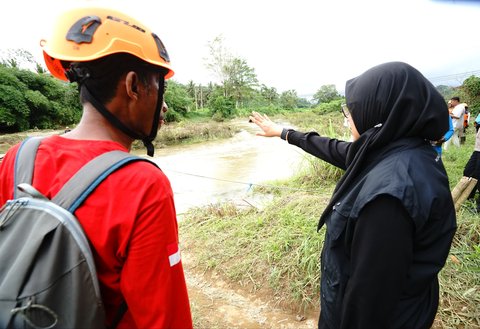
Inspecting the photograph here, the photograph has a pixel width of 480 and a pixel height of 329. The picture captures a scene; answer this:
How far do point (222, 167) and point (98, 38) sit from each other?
830 centimetres

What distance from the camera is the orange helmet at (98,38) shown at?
0.78 metres

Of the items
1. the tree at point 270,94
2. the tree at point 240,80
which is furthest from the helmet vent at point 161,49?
the tree at point 270,94

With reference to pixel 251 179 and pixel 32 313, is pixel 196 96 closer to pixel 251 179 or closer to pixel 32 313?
pixel 251 179

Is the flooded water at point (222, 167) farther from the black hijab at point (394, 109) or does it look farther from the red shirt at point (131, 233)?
the red shirt at point (131, 233)

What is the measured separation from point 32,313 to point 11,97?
60.3 feet

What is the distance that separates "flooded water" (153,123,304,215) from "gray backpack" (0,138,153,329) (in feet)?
13.1

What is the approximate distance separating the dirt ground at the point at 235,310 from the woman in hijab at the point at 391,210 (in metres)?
1.22

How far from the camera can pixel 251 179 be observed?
7.24 metres

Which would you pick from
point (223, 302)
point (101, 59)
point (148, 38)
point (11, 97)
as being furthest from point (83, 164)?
point (11, 97)

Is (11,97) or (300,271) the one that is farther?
(11,97)

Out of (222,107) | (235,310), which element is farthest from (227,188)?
(222,107)

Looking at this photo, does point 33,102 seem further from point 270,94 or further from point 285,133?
point 270,94

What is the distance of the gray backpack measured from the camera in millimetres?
608

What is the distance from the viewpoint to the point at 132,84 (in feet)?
2.70
